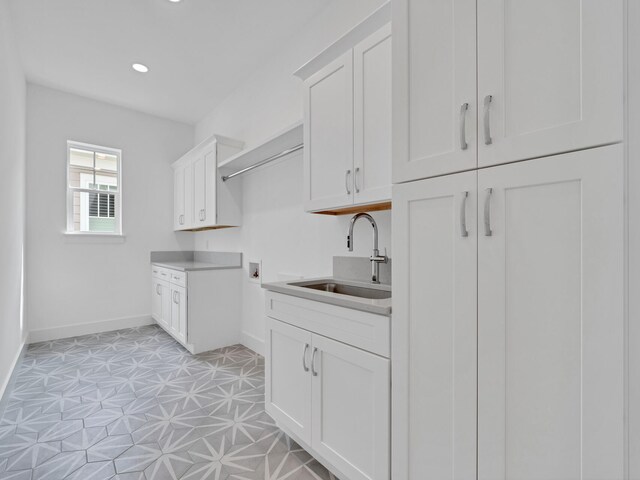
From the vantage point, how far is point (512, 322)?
3.09 ft

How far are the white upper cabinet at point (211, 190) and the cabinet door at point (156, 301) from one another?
0.94 m

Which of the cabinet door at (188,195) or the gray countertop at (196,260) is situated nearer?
the gray countertop at (196,260)

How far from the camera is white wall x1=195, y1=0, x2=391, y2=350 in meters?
2.42

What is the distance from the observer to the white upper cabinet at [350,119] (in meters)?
1.64

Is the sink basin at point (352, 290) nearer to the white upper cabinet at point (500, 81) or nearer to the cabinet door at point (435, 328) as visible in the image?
the cabinet door at point (435, 328)

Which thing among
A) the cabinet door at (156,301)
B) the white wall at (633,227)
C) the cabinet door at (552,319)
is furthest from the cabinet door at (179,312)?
the white wall at (633,227)

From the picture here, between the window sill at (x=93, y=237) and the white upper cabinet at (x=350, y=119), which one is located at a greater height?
the white upper cabinet at (x=350, y=119)

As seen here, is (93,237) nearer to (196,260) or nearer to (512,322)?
(196,260)

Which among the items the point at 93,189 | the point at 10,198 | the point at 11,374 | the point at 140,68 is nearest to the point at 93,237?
the point at 93,189

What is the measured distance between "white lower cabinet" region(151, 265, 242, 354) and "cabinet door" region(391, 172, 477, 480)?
2.62m

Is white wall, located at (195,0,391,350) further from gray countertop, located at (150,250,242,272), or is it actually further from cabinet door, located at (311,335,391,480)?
cabinet door, located at (311,335,391,480)

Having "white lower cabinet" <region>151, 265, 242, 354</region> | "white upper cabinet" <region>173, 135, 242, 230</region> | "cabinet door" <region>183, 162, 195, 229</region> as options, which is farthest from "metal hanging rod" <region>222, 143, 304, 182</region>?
"white lower cabinet" <region>151, 265, 242, 354</region>

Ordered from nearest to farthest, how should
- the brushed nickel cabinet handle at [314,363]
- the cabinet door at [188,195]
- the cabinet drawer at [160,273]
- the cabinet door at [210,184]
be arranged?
the brushed nickel cabinet handle at [314,363], the cabinet door at [210,184], the cabinet drawer at [160,273], the cabinet door at [188,195]

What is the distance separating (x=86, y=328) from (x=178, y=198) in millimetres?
2000
